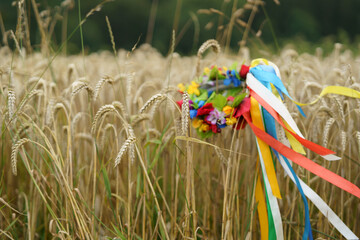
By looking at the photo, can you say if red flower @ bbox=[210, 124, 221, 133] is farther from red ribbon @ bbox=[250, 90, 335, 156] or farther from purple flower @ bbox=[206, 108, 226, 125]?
red ribbon @ bbox=[250, 90, 335, 156]

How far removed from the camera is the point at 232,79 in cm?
101

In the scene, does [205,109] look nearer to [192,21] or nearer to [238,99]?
[238,99]

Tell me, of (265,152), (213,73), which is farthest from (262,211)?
(213,73)

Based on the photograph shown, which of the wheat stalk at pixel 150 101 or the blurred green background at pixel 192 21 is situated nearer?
the wheat stalk at pixel 150 101

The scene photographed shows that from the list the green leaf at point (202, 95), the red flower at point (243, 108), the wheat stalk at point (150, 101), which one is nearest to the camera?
the wheat stalk at point (150, 101)

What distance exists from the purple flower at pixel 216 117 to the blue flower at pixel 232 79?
112 mm

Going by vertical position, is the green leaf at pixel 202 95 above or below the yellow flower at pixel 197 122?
above

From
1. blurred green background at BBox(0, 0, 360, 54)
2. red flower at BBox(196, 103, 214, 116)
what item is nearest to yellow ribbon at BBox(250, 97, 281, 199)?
red flower at BBox(196, 103, 214, 116)

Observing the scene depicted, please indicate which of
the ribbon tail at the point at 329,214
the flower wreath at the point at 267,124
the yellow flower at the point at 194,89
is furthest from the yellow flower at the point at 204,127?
the ribbon tail at the point at 329,214

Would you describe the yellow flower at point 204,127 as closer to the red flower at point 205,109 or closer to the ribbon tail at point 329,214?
the red flower at point 205,109

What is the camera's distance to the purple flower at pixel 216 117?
2.97 feet

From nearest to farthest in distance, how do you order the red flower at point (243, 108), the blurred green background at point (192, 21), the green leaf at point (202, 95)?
the red flower at point (243, 108), the green leaf at point (202, 95), the blurred green background at point (192, 21)

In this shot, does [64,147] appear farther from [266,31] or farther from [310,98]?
[266,31]

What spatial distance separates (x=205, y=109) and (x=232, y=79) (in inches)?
5.3
